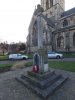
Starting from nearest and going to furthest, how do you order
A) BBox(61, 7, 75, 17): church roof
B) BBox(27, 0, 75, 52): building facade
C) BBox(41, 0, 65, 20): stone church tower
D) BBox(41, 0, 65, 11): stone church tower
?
BBox(27, 0, 75, 52): building facade → BBox(61, 7, 75, 17): church roof → BBox(41, 0, 65, 20): stone church tower → BBox(41, 0, 65, 11): stone church tower

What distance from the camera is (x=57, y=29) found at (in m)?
42.5

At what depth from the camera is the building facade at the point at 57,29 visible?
126 feet

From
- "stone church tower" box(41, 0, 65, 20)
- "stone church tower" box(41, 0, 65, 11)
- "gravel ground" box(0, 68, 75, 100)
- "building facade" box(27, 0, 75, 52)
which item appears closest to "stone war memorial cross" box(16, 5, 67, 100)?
"gravel ground" box(0, 68, 75, 100)

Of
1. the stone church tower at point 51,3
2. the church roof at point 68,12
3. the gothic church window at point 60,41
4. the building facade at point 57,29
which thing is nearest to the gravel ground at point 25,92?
the building facade at point 57,29

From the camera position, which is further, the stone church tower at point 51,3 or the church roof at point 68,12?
the stone church tower at point 51,3

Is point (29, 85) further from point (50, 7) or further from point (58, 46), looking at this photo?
point (50, 7)

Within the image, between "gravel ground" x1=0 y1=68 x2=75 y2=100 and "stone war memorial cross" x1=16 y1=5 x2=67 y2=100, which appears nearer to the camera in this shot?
"gravel ground" x1=0 y1=68 x2=75 y2=100

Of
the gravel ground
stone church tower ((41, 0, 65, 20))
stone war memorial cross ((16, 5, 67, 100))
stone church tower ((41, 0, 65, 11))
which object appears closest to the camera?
the gravel ground

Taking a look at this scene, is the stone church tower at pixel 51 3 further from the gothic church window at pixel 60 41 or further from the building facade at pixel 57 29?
the gothic church window at pixel 60 41

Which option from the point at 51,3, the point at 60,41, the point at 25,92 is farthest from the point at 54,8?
the point at 25,92

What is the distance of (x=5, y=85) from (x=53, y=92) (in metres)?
3.39

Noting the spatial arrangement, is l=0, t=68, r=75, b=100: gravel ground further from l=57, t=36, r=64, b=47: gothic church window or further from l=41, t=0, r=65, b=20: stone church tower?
l=41, t=0, r=65, b=20: stone church tower

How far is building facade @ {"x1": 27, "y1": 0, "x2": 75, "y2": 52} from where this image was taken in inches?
1517

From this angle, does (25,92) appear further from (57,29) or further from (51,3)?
(51,3)
